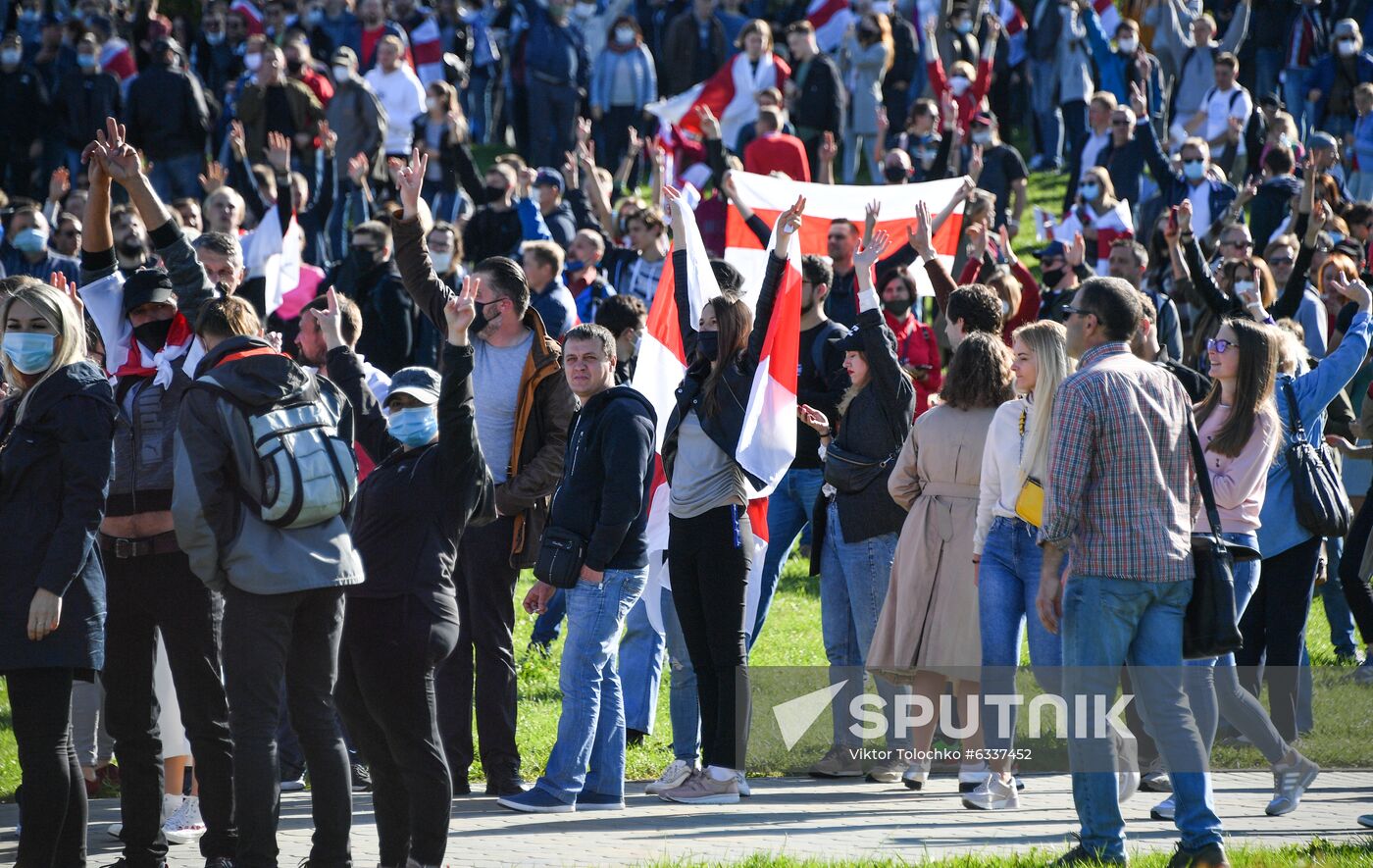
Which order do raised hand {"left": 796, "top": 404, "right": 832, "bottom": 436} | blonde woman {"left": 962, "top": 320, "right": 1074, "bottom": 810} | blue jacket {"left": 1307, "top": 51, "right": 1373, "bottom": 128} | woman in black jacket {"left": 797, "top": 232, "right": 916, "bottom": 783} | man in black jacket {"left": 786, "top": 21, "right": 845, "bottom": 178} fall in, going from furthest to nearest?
blue jacket {"left": 1307, "top": 51, "right": 1373, "bottom": 128} → man in black jacket {"left": 786, "top": 21, "right": 845, "bottom": 178} → raised hand {"left": 796, "top": 404, "right": 832, "bottom": 436} → woman in black jacket {"left": 797, "top": 232, "right": 916, "bottom": 783} → blonde woman {"left": 962, "top": 320, "right": 1074, "bottom": 810}

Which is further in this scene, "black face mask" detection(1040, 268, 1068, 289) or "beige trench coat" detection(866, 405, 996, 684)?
"black face mask" detection(1040, 268, 1068, 289)

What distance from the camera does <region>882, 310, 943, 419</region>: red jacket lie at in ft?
34.3

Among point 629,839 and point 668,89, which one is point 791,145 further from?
point 629,839

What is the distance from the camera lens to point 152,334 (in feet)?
22.0

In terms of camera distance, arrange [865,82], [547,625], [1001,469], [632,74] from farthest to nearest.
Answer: [632,74] → [865,82] → [547,625] → [1001,469]

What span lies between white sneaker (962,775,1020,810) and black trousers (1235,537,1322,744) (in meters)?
1.49

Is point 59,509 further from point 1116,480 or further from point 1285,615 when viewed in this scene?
point 1285,615

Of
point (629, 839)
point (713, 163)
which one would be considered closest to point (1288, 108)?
point (713, 163)

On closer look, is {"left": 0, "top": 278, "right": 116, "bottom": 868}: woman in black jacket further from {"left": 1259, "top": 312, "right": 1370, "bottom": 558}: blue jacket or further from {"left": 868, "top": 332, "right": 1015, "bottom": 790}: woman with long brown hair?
{"left": 1259, "top": 312, "right": 1370, "bottom": 558}: blue jacket

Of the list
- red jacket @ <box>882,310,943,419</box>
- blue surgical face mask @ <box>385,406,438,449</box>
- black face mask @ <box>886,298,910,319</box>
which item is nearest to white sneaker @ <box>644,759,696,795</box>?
blue surgical face mask @ <box>385,406,438,449</box>

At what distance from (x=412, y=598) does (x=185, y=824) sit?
1.75 meters

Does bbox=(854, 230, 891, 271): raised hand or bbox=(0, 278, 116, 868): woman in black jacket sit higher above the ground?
bbox=(854, 230, 891, 271): raised hand

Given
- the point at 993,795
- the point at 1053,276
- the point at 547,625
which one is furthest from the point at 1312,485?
the point at 1053,276

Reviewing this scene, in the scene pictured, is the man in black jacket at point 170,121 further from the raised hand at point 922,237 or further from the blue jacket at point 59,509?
the blue jacket at point 59,509
